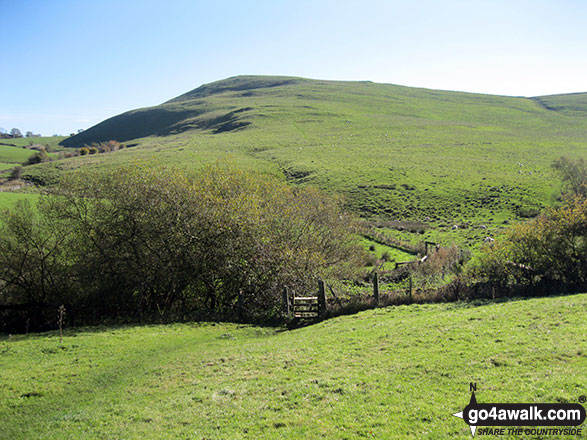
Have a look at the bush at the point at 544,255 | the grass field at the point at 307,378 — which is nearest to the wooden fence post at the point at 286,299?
the grass field at the point at 307,378

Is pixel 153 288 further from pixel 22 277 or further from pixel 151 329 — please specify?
pixel 22 277

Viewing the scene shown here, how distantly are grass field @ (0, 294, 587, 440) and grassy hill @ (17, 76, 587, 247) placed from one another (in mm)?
37928

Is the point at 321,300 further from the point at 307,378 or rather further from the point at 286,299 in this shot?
the point at 307,378

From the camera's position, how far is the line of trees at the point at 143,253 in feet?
95.0

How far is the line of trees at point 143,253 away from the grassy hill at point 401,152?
92.1ft

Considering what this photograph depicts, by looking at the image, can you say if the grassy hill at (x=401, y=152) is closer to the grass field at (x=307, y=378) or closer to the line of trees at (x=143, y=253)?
the line of trees at (x=143, y=253)

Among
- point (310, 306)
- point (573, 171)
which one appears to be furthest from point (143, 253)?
point (573, 171)

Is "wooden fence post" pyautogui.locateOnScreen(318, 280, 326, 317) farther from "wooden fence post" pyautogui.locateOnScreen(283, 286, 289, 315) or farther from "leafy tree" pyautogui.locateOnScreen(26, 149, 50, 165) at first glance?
"leafy tree" pyautogui.locateOnScreen(26, 149, 50, 165)

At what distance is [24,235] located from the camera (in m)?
29.7

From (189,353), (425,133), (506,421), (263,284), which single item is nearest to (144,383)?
(189,353)

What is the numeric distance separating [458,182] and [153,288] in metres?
74.9

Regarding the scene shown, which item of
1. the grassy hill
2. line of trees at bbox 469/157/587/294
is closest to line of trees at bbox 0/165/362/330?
line of trees at bbox 469/157/587/294

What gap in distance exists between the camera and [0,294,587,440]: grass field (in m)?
10.2

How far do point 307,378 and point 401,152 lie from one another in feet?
347
